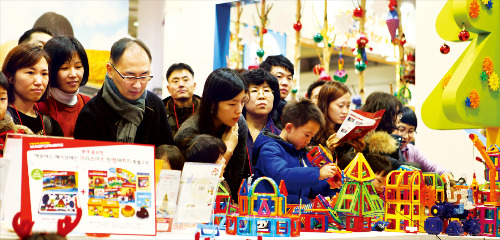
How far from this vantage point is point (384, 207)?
265 centimetres

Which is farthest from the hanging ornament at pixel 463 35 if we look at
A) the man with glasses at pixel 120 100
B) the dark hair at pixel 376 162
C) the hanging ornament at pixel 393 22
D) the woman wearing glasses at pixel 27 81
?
the woman wearing glasses at pixel 27 81

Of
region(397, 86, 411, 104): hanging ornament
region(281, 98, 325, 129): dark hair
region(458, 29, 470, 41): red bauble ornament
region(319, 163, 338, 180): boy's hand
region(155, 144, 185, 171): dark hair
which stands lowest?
region(319, 163, 338, 180): boy's hand

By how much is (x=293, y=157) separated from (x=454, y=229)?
0.83m

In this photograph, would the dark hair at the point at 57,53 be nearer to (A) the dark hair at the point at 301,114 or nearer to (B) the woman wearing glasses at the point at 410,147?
(A) the dark hair at the point at 301,114

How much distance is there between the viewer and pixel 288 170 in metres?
2.71

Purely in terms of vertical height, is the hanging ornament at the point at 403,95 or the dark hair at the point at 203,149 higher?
the hanging ornament at the point at 403,95

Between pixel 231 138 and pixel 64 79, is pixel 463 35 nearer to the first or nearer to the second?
pixel 231 138

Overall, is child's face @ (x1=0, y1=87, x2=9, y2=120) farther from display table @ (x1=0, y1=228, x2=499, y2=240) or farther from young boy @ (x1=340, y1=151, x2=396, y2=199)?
young boy @ (x1=340, y1=151, x2=396, y2=199)

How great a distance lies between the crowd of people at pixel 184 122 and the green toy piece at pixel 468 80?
415 mm

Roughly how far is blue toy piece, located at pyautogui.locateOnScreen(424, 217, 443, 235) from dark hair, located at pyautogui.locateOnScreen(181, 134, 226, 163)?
0.89 meters

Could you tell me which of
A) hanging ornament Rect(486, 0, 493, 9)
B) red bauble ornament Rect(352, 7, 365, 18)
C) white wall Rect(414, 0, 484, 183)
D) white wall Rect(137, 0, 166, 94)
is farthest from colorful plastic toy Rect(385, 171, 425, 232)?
white wall Rect(137, 0, 166, 94)

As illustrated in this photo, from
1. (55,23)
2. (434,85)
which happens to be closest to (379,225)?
(434,85)

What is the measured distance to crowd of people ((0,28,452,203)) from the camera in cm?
253

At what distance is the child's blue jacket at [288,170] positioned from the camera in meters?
2.63
